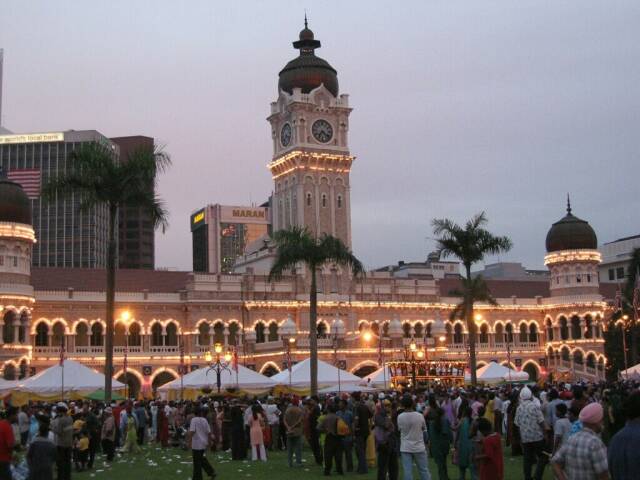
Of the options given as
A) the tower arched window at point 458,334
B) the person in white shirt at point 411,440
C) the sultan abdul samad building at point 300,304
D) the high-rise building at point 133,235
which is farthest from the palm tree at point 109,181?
the high-rise building at point 133,235

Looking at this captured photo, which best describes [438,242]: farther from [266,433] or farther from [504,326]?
[504,326]

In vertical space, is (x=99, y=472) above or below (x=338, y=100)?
below

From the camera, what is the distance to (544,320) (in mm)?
84188

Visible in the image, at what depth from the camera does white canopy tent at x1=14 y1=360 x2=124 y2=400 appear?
37594 millimetres

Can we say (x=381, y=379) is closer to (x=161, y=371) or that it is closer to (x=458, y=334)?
(x=161, y=371)

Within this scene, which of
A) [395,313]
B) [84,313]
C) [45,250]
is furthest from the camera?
[45,250]

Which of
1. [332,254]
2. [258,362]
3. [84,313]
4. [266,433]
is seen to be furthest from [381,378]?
[84,313]

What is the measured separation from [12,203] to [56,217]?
76674 mm

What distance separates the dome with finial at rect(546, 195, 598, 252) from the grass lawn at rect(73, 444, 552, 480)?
187 ft

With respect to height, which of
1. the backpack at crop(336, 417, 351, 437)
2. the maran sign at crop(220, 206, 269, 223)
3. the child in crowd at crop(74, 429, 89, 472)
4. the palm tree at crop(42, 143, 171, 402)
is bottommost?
the child in crowd at crop(74, 429, 89, 472)

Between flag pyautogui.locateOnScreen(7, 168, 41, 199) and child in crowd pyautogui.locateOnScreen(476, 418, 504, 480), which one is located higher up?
flag pyautogui.locateOnScreen(7, 168, 41, 199)

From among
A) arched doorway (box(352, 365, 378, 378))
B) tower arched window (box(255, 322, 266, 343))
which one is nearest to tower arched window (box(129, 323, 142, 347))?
tower arched window (box(255, 322, 266, 343))

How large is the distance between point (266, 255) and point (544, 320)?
24.7m

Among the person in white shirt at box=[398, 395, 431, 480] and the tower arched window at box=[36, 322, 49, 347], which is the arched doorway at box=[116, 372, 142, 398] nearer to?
the tower arched window at box=[36, 322, 49, 347]
